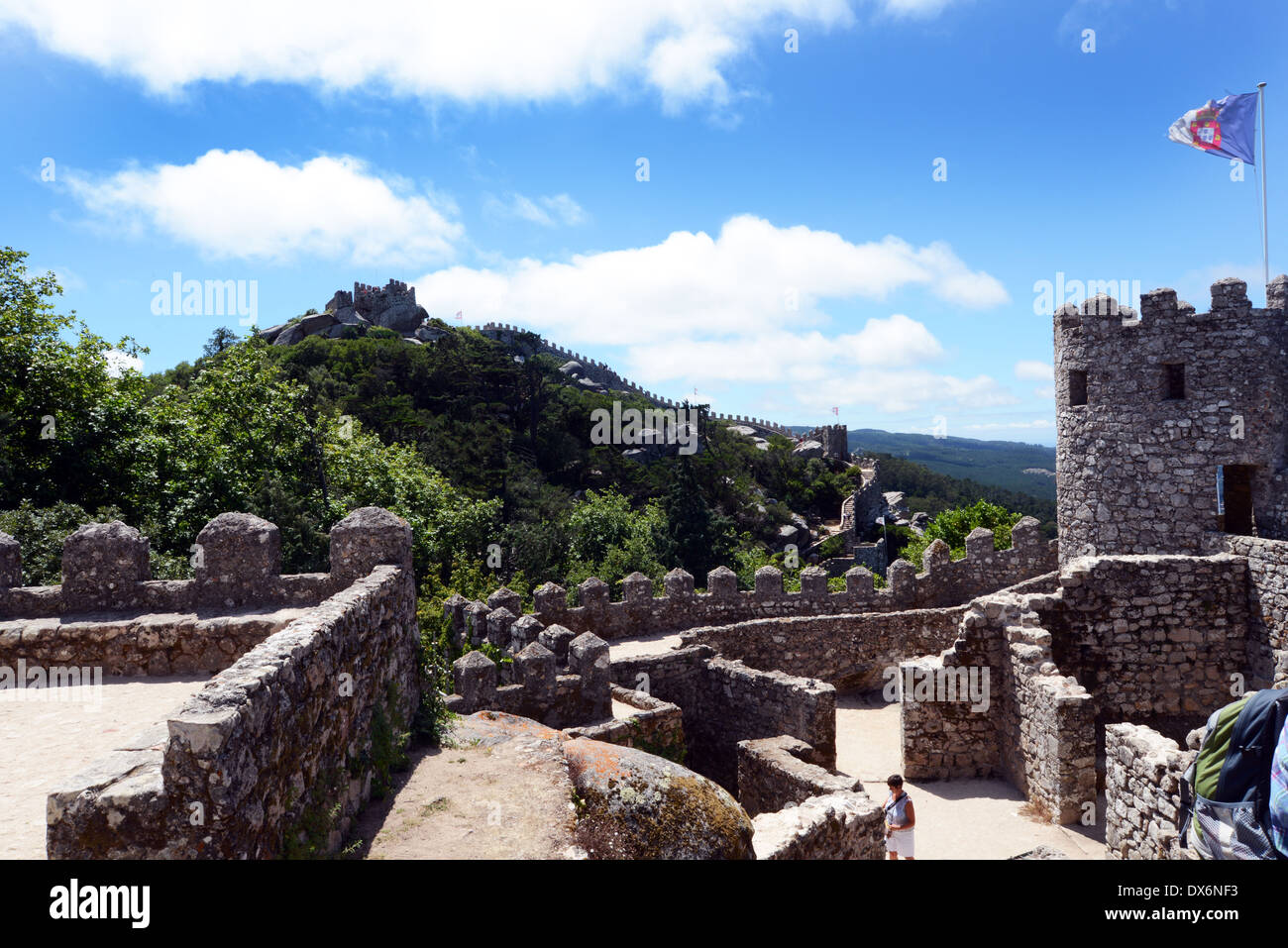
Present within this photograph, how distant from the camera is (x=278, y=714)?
11.2 feet

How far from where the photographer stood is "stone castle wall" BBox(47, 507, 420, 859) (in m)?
2.69

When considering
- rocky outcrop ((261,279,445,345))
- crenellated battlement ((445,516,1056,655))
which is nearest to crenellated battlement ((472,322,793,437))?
rocky outcrop ((261,279,445,345))

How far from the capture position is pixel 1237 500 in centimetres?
1113

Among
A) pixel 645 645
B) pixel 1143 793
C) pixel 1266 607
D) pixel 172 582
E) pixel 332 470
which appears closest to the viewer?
pixel 1143 793

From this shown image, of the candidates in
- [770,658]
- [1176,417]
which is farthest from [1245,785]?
[770,658]

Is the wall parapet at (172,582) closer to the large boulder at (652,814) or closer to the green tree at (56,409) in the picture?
the large boulder at (652,814)

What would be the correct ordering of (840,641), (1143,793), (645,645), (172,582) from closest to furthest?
(1143,793) < (172,582) < (645,645) < (840,641)

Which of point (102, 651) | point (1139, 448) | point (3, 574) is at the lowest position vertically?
point (102, 651)

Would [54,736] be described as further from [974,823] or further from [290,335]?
[290,335]

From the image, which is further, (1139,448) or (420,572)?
(420,572)

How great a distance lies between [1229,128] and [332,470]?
2099 centimetres

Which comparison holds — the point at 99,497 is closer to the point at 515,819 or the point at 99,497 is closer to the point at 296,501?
the point at 296,501

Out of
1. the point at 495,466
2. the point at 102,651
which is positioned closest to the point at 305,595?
the point at 102,651
